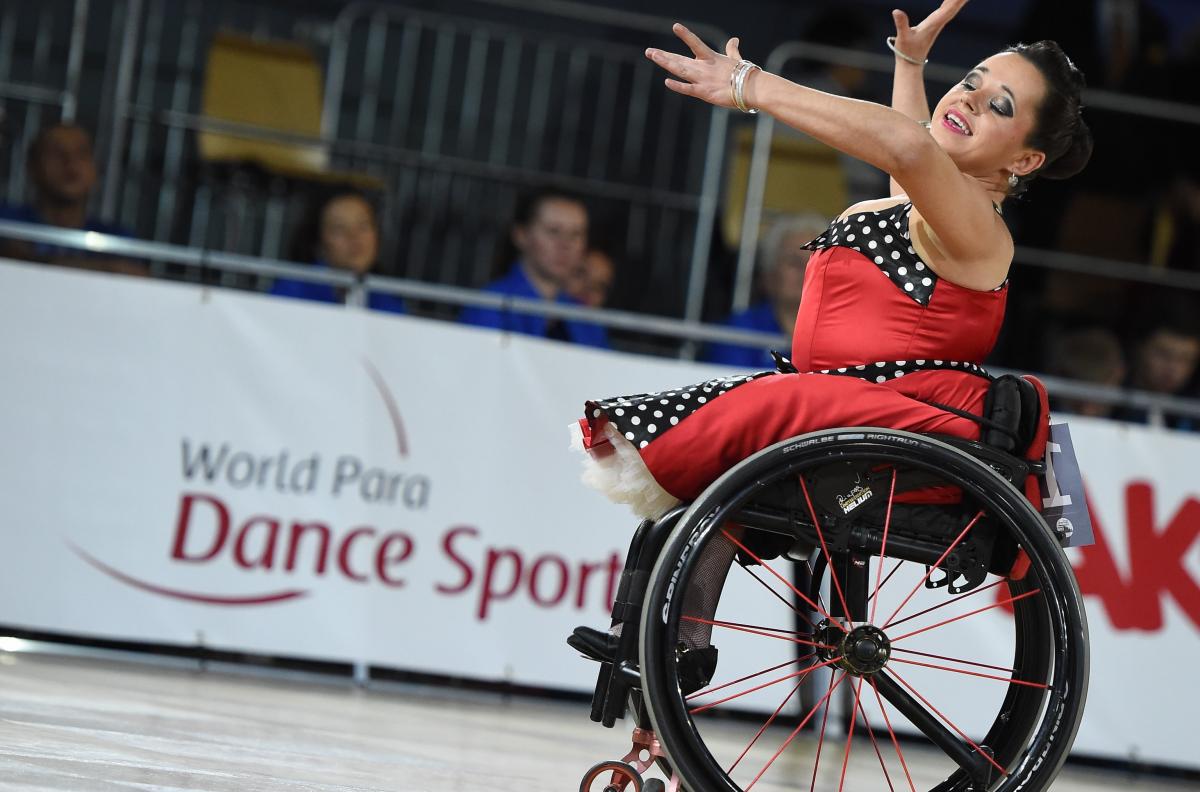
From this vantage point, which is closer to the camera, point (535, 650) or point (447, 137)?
point (535, 650)

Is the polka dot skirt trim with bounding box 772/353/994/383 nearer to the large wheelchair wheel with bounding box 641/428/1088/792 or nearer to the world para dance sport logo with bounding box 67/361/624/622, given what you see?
the large wheelchair wheel with bounding box 641/428/1088/792

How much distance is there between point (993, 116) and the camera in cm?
267

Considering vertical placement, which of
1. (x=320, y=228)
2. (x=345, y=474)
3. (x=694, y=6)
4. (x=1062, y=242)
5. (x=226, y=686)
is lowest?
(x=226, y=686)

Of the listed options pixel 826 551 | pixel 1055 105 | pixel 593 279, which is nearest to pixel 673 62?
pixel 1055 105

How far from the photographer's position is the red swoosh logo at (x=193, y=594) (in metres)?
4.56

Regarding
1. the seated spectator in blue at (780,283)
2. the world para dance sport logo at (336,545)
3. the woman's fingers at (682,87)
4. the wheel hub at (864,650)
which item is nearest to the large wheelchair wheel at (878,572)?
the wheel hub at (864,650)

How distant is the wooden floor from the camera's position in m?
2.71

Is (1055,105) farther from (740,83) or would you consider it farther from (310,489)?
(310,489)

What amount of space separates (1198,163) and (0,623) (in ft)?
19.0

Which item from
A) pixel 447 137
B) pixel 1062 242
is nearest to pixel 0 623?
pixel 447 137

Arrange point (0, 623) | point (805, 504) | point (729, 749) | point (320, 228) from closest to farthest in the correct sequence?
point (805, 504) → point (729, 749) → point (0, 623) → point (320, 228)

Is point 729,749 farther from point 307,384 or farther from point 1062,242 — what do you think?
point 1062,242

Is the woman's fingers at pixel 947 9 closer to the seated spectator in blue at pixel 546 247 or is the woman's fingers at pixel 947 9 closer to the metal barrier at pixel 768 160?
the seated spectator in blue at pixel 546 247

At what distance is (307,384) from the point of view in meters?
4.70
